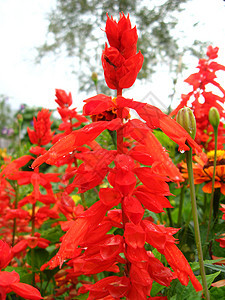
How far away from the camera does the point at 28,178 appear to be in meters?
0.61

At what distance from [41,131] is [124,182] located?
0.46 meters

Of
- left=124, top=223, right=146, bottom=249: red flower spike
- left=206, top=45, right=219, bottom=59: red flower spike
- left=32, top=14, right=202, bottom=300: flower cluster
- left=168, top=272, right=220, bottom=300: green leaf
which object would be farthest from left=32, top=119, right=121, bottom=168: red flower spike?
left=206, top=45, right=219, bottom=59: red flower spike

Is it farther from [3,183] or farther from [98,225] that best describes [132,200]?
[3,183]

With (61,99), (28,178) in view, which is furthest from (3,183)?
(61,99)

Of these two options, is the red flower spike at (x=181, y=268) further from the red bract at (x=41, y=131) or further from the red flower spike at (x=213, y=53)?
the red flower spike at (x=213, y=53)

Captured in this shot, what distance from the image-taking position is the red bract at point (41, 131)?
68cm

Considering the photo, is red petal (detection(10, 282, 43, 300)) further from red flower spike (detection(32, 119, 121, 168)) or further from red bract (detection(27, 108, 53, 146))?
red bract (detection(27, 108, 53, 146))

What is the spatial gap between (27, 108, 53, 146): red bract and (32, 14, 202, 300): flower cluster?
397 mm

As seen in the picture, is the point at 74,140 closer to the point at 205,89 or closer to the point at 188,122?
the point at 188,122

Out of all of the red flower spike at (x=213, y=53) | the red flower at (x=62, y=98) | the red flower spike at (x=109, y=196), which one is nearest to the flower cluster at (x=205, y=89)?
the red flower spike at (x=213, y=53)

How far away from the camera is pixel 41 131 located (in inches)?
26.8

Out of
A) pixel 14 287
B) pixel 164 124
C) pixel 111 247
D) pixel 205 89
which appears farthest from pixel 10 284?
pixel 205 89

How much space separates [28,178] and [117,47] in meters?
0.40

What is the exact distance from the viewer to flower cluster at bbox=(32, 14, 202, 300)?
279 mm
